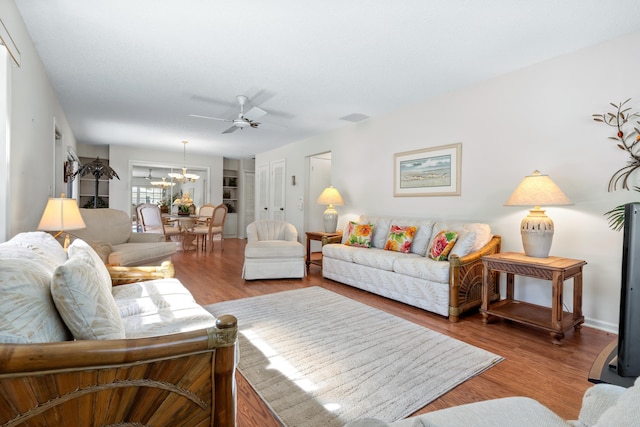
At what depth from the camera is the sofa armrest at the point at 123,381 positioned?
762 mm

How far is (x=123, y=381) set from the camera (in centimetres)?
86

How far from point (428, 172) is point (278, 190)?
160 inches

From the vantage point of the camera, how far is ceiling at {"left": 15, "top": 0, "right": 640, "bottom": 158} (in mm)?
2295

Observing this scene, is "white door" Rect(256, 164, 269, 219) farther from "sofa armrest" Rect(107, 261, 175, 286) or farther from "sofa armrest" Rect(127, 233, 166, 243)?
"sofa armrest" Rect(107, 261, 175, 286)

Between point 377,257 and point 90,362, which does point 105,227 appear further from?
point 90,362

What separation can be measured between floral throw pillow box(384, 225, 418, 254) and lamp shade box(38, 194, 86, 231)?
A: 126 inches

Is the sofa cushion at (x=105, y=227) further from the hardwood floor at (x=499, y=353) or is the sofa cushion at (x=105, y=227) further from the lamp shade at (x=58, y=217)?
the lamp shade at (x=58, y=217)

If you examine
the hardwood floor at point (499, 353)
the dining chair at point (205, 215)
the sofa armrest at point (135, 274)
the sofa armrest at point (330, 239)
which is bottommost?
the hardwood floor at point (499, 353)

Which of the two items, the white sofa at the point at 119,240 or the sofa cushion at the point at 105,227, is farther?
the sofa cushion at the point at 105,227

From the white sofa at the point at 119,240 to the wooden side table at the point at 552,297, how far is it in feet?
11.8

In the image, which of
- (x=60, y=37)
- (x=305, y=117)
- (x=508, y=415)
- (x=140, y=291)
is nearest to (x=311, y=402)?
(x=508, y=415)

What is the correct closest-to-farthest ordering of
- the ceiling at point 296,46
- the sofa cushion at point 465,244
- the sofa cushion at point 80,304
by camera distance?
the sofa cushion at point 80,304 < the ceiling at point 296,46 < the sofa cushion at point 465,244

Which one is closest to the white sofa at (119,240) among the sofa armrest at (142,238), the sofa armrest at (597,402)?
the sofa armrest at (142,238)

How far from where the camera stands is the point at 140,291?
2.10 metres
